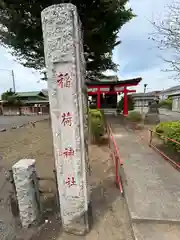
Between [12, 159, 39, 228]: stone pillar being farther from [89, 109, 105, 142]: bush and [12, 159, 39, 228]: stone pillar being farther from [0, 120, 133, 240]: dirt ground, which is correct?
[89, 109, 105, 142]: bush

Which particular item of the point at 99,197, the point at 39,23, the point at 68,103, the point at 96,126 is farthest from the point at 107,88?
the point at 68,103

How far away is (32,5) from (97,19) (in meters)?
3.33

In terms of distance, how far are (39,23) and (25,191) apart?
8293mm

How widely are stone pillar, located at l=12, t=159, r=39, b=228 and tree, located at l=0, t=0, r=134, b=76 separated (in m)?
6.93

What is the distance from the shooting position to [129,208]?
245cm

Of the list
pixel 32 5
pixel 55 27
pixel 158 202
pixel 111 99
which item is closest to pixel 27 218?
pixel 158 202

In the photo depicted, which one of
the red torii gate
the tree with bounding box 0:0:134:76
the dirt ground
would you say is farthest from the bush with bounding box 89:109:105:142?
the red torii gate

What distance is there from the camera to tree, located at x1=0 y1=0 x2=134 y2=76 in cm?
729

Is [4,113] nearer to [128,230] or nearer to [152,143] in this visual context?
[152,143]

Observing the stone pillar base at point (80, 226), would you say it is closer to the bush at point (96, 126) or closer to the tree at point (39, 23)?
the bush at point (96, 126)

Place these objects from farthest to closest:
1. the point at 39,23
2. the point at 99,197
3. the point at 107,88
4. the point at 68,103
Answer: the point at 107,88 → the point at 39,23 → the point at 99,197 → the point at 68,103

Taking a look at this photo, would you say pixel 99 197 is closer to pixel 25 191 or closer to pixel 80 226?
pixel 80 226

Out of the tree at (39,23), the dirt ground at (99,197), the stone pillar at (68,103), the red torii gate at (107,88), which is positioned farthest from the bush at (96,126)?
the red torii gate at (107,88)

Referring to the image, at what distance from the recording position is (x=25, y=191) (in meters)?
2.20
